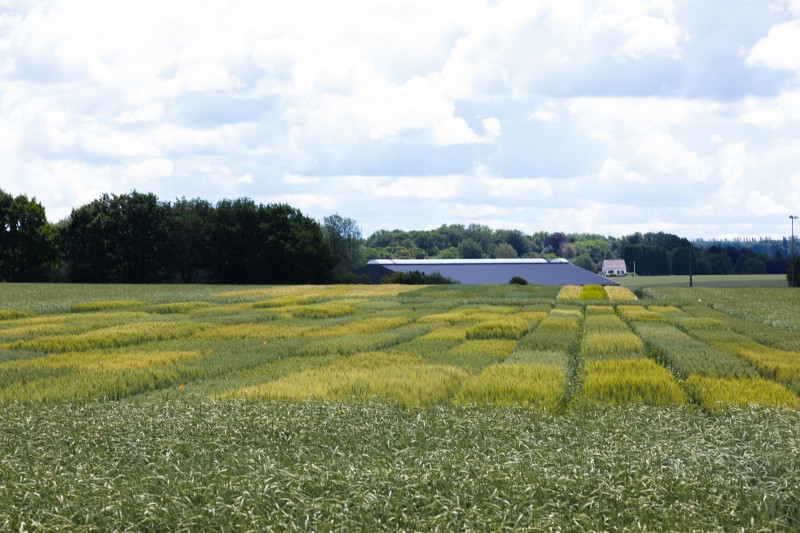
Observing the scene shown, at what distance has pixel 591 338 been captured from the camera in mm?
22156

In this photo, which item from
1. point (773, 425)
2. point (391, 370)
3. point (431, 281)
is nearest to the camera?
point (773, 425)

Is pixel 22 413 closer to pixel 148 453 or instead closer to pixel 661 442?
pixel 148 453

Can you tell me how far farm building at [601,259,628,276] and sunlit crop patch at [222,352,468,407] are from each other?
143 metres

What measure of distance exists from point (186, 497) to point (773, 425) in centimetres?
747

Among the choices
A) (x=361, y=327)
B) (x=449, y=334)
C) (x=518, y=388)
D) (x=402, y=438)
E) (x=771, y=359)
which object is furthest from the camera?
(x=361, y=327)

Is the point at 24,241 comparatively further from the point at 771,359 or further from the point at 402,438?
the point at 402,438

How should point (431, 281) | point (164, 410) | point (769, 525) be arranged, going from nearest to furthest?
point (769, 525) < point (164, 410) < point (431, 281)

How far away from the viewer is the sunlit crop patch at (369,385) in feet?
40.4

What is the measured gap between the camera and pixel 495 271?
94.6 meters

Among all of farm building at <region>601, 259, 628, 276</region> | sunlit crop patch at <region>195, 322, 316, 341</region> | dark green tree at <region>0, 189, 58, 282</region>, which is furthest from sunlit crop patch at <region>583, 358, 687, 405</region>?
farm building at <region>601, 259, 628, 276</region>

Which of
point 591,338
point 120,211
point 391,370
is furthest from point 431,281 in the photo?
point 391,370

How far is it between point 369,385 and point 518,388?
8.30 feet

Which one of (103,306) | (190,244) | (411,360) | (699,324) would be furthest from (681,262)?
(411,360)

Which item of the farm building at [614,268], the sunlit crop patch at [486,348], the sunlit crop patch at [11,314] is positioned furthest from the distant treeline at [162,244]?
the farm building at [614,268]
